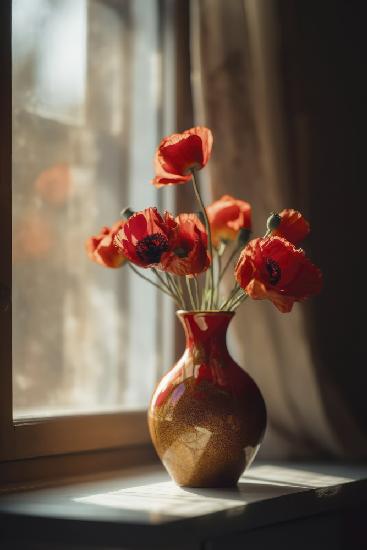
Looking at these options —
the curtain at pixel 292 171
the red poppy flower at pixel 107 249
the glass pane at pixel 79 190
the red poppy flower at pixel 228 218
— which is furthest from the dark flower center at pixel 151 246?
the curtain at pixel 292 171

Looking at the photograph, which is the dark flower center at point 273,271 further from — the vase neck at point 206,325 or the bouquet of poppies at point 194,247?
the vase neck at point 206,325

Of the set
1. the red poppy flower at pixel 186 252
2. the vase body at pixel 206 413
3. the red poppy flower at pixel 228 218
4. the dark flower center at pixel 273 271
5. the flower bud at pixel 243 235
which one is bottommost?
the vase body at pixel 206 413

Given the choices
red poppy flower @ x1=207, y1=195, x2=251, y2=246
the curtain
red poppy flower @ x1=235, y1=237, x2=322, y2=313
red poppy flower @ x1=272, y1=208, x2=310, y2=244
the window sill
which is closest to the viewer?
the window sill

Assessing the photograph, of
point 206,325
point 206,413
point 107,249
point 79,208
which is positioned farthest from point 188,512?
point 79,208

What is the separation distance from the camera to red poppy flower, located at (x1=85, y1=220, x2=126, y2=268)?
134 centimetres

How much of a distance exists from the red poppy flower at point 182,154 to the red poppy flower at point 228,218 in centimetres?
15

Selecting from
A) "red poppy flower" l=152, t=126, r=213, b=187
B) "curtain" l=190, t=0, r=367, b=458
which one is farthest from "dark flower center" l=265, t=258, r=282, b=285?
"curtain" l=190, t=0, r=367, b=458

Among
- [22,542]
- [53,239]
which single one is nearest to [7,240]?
[53,239]

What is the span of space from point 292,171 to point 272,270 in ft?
1.73

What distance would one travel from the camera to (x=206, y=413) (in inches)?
49.8

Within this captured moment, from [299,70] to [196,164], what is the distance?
0.53m

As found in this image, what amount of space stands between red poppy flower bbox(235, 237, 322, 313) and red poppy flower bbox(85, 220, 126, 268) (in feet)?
0.80

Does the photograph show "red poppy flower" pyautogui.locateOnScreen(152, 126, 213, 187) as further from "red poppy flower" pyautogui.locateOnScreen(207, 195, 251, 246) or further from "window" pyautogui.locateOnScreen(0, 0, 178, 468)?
"window" pyautogui.locateOnScreen(0, 0, 178, 468)

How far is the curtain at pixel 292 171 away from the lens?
1639mm
